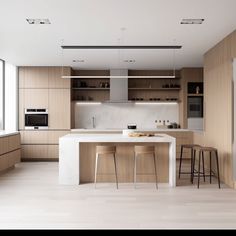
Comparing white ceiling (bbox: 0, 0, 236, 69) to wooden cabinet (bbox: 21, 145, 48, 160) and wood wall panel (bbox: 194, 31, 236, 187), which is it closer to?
wood wall panel (bbox: 194, 31, 236, 187)

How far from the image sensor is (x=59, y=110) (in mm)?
Result: 8516

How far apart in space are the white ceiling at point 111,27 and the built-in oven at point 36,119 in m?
1.68

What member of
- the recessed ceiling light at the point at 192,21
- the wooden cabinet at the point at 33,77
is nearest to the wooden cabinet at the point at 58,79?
the wooden cabinet at the point at 33,77

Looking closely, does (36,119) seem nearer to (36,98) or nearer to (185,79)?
(36,98)

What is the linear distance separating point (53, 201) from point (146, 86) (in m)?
5.56

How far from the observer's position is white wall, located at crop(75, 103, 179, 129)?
9266 millimetres

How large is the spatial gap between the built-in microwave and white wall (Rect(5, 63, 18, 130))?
4.97 m

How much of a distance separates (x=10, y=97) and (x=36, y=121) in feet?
3.28

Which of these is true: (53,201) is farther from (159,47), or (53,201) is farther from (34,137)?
(34,137)

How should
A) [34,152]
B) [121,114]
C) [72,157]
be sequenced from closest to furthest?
[72,157], [34,152], [121,114]

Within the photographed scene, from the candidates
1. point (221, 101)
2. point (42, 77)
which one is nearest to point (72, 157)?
point (221, 101)

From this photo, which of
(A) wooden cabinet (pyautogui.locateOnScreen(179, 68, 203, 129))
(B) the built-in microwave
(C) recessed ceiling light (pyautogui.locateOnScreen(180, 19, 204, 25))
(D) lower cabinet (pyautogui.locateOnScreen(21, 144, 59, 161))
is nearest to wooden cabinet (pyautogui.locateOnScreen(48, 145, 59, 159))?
(D) lower cabinet (pyautogui.locateOnScreen(21, 144, 59, 161))

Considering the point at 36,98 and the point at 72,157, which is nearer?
the point at 72,157

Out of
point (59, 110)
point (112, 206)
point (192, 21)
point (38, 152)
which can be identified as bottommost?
point (112, 206)
